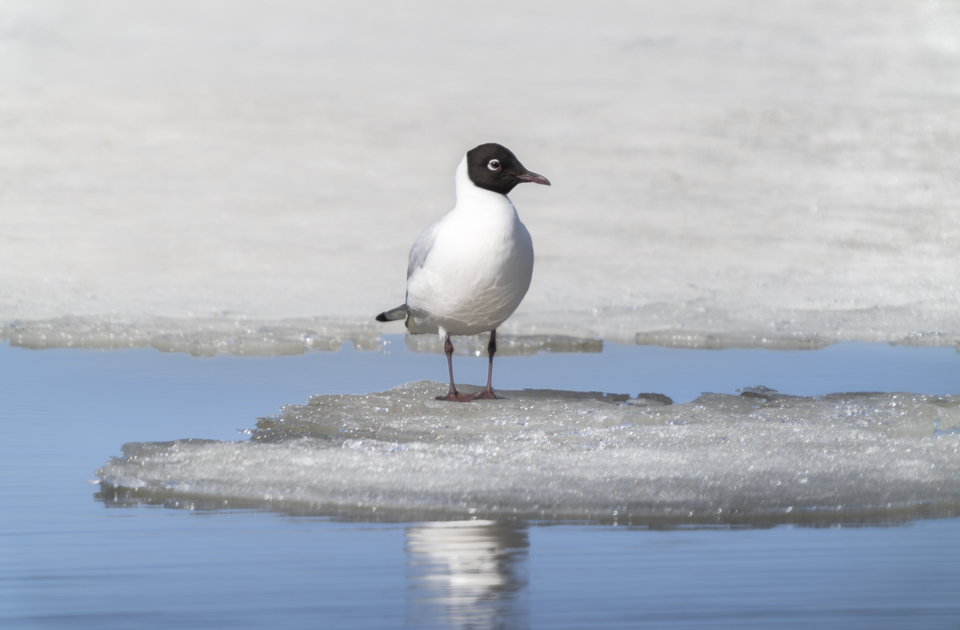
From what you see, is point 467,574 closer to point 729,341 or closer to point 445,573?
point 445,573

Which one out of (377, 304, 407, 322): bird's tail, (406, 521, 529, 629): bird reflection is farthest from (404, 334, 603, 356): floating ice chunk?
(406, 521, 529, 629): bird reflection

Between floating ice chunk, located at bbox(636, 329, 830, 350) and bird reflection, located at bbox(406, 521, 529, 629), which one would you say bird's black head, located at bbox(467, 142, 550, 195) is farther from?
floating ice chunk, located at bbox(636, 329, 830, 350)

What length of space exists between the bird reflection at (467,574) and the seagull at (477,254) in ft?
6.72

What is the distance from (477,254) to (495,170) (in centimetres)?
48

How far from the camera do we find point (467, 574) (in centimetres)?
283

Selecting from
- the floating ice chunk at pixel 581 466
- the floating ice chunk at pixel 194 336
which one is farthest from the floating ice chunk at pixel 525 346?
the floating ice chunk at pixel 581 466

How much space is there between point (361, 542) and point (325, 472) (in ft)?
2.29

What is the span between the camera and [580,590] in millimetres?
2746

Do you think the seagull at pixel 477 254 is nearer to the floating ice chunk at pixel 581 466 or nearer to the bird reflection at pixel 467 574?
the floating ice chunk at pixel 581 466

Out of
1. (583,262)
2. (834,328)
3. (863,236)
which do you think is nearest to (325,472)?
(834,328)

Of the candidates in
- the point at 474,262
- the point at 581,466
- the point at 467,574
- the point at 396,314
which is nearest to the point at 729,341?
the point at 396,314

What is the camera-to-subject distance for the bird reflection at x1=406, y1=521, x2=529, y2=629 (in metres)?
2.56

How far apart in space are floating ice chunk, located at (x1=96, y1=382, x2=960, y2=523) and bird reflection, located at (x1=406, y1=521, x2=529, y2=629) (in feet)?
0.74

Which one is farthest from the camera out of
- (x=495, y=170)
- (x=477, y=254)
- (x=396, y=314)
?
(x=396, y=314)
